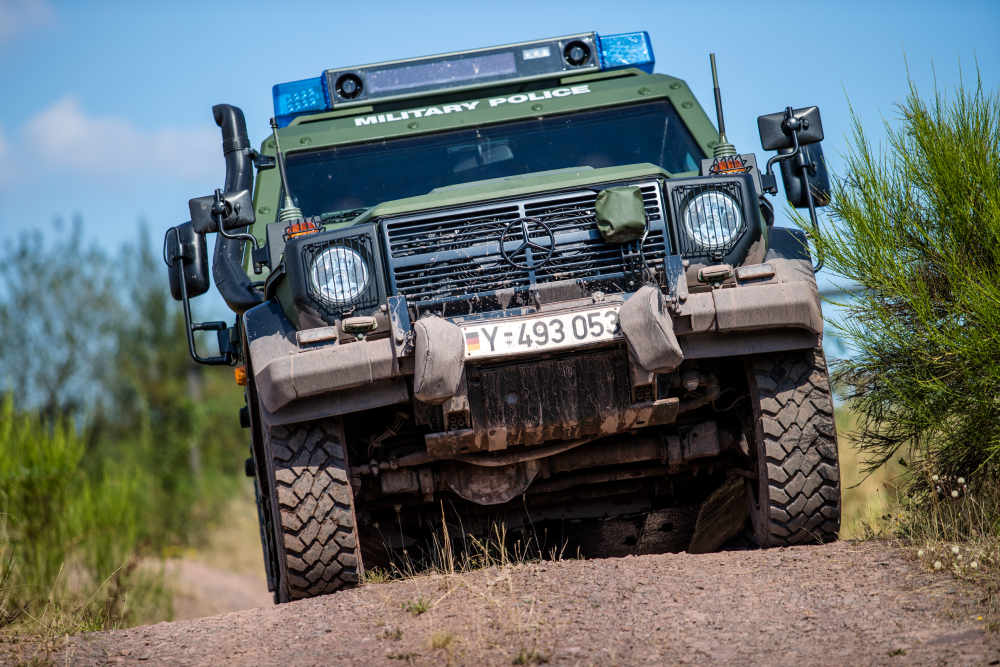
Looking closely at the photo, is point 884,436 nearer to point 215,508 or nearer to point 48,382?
point 215,508

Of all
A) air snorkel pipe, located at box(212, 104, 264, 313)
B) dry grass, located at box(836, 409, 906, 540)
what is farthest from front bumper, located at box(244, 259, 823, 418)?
air snorkel pipe, located at box(212, 104, 264, 313)

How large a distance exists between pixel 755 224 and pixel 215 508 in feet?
59.0

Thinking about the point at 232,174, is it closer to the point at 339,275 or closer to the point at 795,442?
the point at 339,275

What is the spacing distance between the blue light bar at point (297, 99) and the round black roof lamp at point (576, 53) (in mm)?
1555

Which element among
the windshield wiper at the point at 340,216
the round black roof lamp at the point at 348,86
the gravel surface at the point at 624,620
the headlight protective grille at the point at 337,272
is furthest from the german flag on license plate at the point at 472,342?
the round black roof lamp at the point at 348,86

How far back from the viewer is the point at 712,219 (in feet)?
16.8

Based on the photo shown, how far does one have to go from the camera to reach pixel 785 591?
173 inches

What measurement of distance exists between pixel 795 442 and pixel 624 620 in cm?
129

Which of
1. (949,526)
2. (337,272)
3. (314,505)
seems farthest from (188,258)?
(949,526)

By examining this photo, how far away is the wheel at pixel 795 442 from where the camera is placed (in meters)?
5.00

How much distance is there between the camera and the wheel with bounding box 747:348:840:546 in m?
5.00

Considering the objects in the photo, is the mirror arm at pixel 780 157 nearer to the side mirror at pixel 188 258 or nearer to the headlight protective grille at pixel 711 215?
the headlight protective grille at pixel 711 215

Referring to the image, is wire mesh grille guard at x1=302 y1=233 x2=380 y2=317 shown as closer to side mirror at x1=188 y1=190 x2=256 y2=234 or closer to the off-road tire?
the off-road tire

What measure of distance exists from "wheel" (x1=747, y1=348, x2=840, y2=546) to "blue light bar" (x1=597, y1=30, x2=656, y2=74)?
9.65ft
